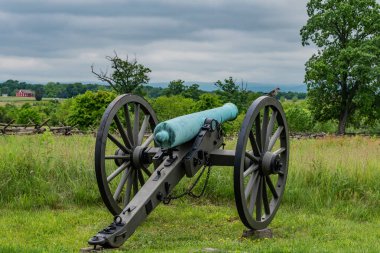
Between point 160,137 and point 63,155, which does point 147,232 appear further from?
point 63,155

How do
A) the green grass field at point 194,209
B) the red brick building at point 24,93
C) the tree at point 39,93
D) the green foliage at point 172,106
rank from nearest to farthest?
the green grass field at point 194,209
the green foliage at point 172,106
the tree at point 39,93
the red brick building at point 24,93

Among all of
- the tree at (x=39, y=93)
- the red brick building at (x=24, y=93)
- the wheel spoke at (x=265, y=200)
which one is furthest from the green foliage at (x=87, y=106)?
the red brick building at (x=24, y=93)

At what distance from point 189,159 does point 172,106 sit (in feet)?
156

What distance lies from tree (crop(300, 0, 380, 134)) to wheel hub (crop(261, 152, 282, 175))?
32056 millimetres

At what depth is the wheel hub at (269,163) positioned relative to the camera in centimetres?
709

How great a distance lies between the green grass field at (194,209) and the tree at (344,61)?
2826 cm

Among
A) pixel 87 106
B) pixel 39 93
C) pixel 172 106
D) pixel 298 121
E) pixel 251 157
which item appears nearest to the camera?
pixel 251 157

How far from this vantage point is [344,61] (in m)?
38.4

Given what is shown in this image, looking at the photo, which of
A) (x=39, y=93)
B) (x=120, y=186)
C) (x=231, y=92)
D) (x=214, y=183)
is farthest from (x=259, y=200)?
(x=39, y=93)

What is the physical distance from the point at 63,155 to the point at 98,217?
2.12m

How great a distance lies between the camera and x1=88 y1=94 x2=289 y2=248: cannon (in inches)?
248

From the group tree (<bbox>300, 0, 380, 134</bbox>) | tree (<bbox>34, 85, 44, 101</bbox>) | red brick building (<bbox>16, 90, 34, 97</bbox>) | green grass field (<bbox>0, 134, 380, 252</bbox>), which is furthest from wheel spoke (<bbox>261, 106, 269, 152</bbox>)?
red brick building (<bbox>16, 90, 34, 97</bbox>)

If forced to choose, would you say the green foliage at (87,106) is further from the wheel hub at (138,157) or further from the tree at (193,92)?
the wheel hub at (138,157)

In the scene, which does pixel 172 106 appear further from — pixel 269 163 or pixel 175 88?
pixel 269 163
